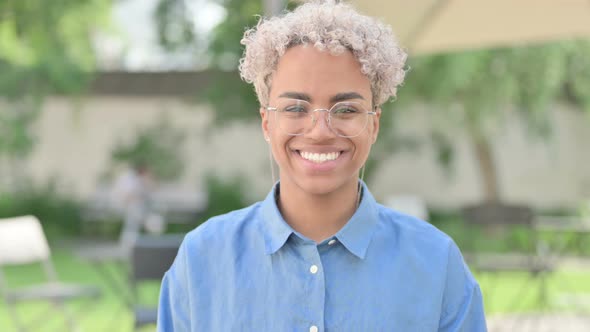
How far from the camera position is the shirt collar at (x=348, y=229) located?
1.57 meters

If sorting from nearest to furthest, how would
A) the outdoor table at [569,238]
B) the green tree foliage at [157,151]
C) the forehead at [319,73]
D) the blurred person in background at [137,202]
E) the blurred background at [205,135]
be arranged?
the forehead at [319,73] < the outdoor table at [569,238] < the blurred background at [205,135] < the blurred person in background at [137,202] < the green tree foliage at [157,151]

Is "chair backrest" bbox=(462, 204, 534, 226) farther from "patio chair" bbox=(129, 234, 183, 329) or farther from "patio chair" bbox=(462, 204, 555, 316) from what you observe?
"patio chair" bbox=(129, 234, 183, 329)

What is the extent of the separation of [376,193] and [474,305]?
38.4 feet

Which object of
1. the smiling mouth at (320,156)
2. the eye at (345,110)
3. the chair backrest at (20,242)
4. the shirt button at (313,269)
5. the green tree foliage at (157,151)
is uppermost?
the eye at (345,110)

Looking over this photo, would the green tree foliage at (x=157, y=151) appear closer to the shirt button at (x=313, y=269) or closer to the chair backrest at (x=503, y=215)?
the chair backrest at (x=503, y=215)

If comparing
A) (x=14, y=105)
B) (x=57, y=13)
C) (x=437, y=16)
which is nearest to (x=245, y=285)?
(x=437, y=16)

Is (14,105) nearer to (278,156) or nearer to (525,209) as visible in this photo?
(525,209)

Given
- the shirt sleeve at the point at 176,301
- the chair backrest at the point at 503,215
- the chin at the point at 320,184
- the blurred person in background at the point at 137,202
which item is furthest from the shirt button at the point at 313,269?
the blurred person in background at the point at 137,202

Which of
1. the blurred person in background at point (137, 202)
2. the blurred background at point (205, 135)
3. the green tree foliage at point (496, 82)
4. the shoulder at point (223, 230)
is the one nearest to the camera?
the shoulder at point (223, 230)

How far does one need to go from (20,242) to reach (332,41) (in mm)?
4477

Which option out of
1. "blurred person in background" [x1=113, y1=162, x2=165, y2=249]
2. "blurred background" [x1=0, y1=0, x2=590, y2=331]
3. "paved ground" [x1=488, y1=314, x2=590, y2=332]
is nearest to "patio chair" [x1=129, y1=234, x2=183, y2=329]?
"paved ground" [x1=488, y1=314, x2=590, y2=332]

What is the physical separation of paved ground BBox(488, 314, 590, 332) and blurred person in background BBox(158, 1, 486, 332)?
15.3 ft

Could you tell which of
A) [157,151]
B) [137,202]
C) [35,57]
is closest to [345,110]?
[35,57]

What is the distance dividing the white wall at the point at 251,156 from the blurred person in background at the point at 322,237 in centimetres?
1150
